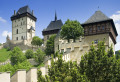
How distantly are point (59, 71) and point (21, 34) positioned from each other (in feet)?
243

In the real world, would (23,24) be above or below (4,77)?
above

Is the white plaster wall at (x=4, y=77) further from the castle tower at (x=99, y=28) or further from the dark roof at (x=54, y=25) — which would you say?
the dark roof at (x=54, y=25)

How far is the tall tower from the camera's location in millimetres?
78375

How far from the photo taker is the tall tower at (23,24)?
78.4 meters

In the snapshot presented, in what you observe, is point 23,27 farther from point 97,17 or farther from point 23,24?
point 97,17

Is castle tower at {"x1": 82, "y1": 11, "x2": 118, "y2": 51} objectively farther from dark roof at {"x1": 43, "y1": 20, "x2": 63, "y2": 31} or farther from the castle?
dark roof at {"x1": 43, "y1": 20, "x2": 63, "y2": 31}

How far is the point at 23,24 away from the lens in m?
80.1

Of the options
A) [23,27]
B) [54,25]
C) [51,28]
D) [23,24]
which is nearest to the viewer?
[51,28]

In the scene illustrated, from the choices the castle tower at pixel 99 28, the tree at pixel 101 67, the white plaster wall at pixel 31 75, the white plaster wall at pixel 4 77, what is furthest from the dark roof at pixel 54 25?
the tree at pixel 101 67

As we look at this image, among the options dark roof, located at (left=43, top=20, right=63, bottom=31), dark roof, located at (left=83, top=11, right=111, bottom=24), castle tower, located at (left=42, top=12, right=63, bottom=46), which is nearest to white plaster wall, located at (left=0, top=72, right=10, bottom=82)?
dark roof, located at (left=83, top=11, right=111, bottom=24)

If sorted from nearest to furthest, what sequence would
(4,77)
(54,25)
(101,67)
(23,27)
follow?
(101,67), (4,77), (54,25), (23,27)

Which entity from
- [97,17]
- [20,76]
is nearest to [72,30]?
[97,17]

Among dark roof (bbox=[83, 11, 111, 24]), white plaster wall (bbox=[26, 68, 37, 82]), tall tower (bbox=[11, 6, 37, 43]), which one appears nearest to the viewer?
white plaster wall (bbox=[26, 68, 37, 82])

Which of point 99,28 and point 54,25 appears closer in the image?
point 99,28
